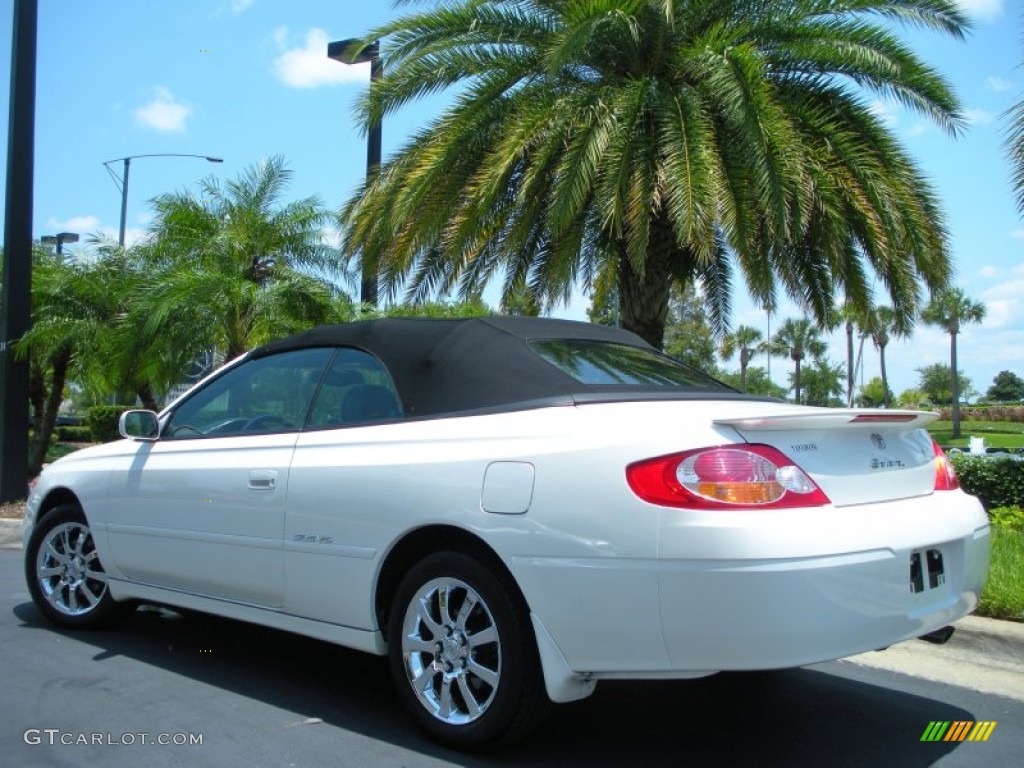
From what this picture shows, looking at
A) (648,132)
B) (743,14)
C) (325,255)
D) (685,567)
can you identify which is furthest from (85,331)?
(685,567)

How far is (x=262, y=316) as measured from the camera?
12109 millimetres

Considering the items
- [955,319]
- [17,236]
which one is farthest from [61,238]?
[955,319]

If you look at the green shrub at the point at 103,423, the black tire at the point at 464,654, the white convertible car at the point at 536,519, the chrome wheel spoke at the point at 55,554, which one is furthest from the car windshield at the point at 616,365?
the green shrub at the point at 103,423

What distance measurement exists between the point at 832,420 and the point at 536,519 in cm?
109

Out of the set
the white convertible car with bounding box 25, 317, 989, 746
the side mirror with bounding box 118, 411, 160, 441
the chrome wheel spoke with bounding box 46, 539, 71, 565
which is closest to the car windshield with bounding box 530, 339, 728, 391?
the white convertible car with bounding box 25, 317, 989, 746

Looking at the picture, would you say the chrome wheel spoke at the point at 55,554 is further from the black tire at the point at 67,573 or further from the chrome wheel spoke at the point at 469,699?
the chrome wheel spoke at the point at 469,699

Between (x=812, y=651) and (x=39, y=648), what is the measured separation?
3.98 meters

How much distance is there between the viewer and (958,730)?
388 centimetres

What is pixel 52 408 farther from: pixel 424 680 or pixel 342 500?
pixel 424 680

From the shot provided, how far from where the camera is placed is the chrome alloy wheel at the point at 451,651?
11.4 ft

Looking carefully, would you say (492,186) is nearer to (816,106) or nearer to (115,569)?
(816,106)

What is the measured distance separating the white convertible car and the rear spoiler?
0.5 inches

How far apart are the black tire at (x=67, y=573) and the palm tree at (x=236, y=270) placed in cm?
675

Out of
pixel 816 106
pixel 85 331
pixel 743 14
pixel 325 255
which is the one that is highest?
pixel 743 14
